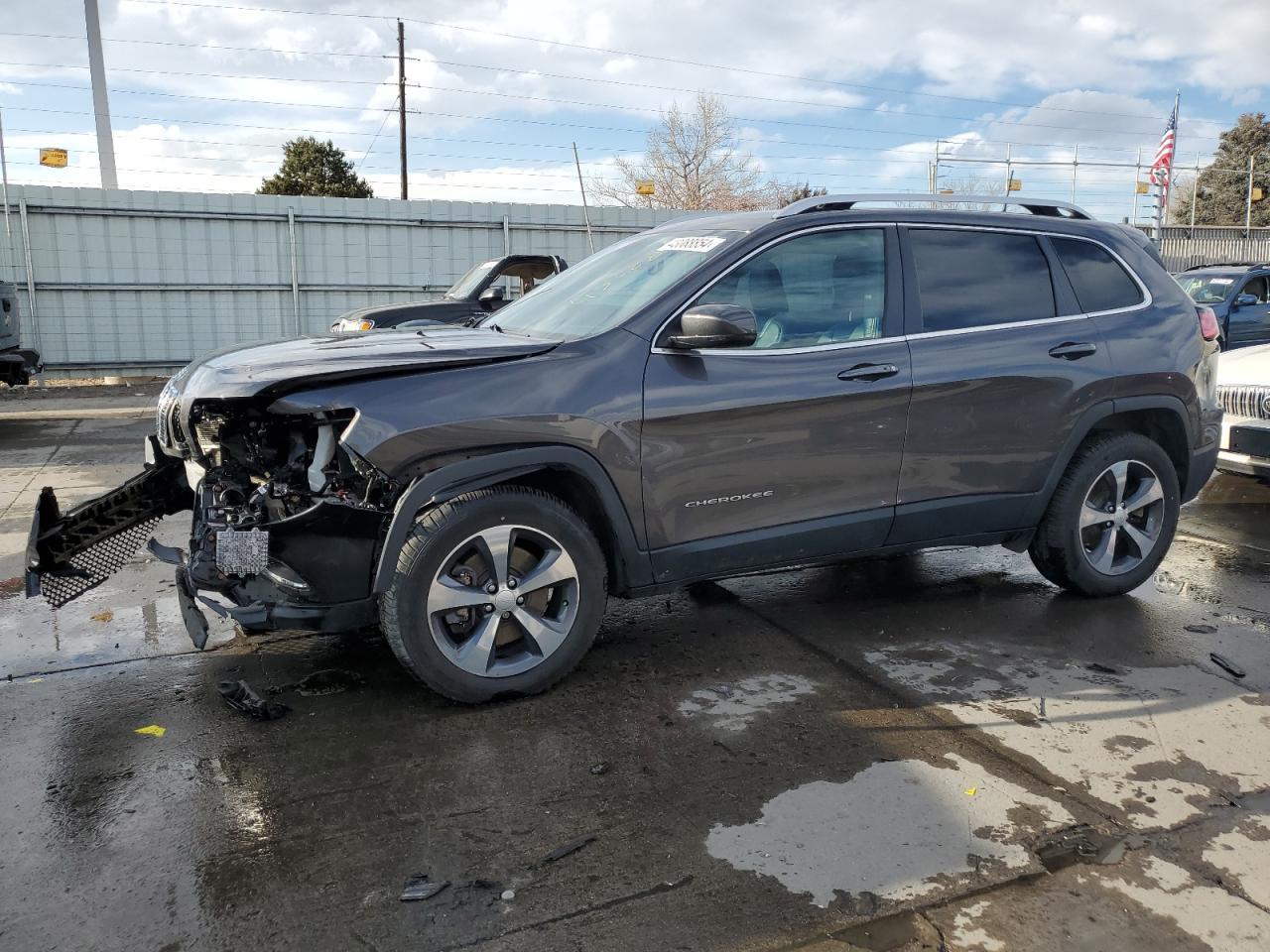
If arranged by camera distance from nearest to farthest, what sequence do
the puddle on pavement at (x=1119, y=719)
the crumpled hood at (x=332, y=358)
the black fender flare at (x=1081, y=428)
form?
the puddle on pavement at (x=1119, y=719) → the crumpled hood at (x=332, y=358) → the black fender flare at (x=1081, y=428)

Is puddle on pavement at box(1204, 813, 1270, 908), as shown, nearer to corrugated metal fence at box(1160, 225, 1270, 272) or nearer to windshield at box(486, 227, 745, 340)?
windshield at box(486, 227, 745, 340)

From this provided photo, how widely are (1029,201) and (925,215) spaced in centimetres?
78

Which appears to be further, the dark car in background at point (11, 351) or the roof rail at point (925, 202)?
the dark car in background at point (11, 351)

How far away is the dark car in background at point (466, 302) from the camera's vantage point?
33.4 feet

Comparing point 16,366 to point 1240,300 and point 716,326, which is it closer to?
point 716,326

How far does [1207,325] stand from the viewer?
17.0ft

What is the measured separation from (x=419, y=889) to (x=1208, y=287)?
14.2 meters

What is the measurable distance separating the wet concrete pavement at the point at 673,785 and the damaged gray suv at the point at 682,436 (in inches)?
15.3

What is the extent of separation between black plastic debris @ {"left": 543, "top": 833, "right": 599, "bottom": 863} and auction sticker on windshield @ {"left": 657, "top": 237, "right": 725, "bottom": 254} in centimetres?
236

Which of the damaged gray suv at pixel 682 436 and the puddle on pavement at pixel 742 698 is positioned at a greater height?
the damaged gray suv at pixel 682 436

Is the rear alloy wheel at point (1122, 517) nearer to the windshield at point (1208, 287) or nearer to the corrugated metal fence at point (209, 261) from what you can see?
the windshield at point (1208, 287)

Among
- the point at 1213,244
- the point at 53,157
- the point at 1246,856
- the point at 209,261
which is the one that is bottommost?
the point at 1246,856

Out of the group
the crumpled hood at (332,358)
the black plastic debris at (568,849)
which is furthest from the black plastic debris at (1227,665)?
the crumpled hood at (332,358)

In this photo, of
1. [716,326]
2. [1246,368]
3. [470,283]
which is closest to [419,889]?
[716,326]
